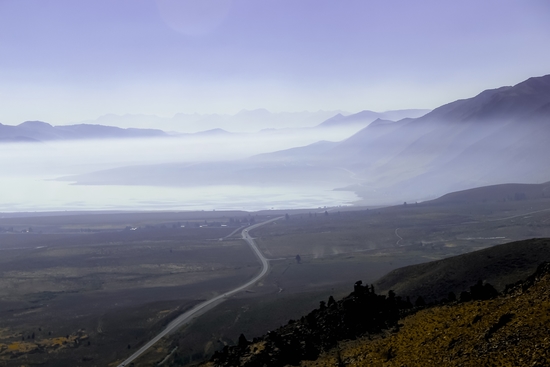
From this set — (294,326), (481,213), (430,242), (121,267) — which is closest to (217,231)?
(121,267)

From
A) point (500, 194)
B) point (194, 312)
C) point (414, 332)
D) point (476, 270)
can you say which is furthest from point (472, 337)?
point (500, 194)

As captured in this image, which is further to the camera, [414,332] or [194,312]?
[194,312]

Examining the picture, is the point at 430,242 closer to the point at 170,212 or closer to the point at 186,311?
the point at 186,311

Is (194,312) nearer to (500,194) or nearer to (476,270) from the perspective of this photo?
(476,270)

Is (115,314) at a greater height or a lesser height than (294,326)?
lesser

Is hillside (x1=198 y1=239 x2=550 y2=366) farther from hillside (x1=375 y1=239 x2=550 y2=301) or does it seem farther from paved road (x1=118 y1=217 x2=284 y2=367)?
paved road (x1=118 y1=217 x2=284 y2=367)

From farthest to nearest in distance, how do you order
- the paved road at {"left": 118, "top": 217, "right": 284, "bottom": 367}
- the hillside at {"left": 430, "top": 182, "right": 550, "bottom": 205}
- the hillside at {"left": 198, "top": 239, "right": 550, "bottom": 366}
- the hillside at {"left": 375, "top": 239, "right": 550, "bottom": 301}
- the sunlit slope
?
1. the hillside at {"left": 430, "top": 182, "right": 550, "bottom": 205}
2. the paved road at {"left": 118, "top": 217, "right": 284, "bottom": 367}
3. the hillside at {"left": 375, "top": 239, "right": 550, "bottom": 301}
4. the hillside at {"left": 198, "top": 239, "right": 550, "bottom": 366}
5. the sunlit slope

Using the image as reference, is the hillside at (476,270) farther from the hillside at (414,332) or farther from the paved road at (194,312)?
the paved road at (194,312)

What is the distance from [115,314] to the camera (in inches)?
1939

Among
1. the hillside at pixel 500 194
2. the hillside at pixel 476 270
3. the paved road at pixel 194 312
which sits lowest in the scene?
the paved road at pixel 194 312

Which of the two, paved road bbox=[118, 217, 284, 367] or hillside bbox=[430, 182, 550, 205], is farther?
hillside bbox=[430, 182, 550, 205]

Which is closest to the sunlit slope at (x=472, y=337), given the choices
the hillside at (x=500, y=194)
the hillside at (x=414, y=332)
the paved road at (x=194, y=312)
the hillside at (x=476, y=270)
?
the hillside at (x=414, y=332)

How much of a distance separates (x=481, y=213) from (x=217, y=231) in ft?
175

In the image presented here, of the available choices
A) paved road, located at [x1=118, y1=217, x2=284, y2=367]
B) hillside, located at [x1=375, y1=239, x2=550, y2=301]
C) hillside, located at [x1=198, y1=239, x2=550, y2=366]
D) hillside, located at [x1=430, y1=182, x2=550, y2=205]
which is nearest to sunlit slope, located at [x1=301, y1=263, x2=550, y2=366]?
hillside, located at [x1=198, y1=239, x2=550, y2=366]
